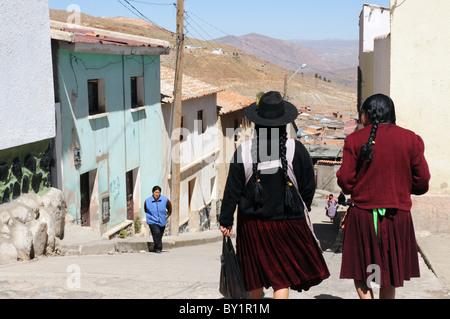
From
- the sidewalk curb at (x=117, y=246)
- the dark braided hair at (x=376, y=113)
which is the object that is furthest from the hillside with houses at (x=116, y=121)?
the dark braided hair at (x=376, y=113)

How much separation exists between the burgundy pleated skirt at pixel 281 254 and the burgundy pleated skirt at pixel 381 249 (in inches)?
10.9

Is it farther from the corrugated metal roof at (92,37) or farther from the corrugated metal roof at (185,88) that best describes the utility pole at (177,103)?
the corrugated metal roof at (185,88)

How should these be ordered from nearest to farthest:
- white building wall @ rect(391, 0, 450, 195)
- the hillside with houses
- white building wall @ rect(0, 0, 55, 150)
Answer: white building wall @ rect(0, 0, 55, 150)
the hillside with houses
white building wall @ rect(391, 0, 450, 195)

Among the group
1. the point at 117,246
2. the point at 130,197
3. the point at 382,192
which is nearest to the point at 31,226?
the point at 117,246

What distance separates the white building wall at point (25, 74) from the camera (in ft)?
29.1

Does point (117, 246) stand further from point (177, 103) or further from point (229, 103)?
point (229, 103)

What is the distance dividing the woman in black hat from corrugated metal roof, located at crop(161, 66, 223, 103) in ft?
46.0

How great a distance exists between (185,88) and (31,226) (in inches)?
528

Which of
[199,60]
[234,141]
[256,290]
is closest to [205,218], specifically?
[234,141]

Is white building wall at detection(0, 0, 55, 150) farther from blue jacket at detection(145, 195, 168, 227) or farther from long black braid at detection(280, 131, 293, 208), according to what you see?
long black braid at detection(280, 131, 293, 208)

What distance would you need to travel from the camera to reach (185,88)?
2211cm

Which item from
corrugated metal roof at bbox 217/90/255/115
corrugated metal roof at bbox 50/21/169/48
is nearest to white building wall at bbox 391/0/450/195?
corrugated metal roof at bbox 50/21/169/48

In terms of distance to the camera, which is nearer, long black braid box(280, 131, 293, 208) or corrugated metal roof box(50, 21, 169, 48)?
long black braid box(280, 131, 293, 208)

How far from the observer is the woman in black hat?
4.93m
